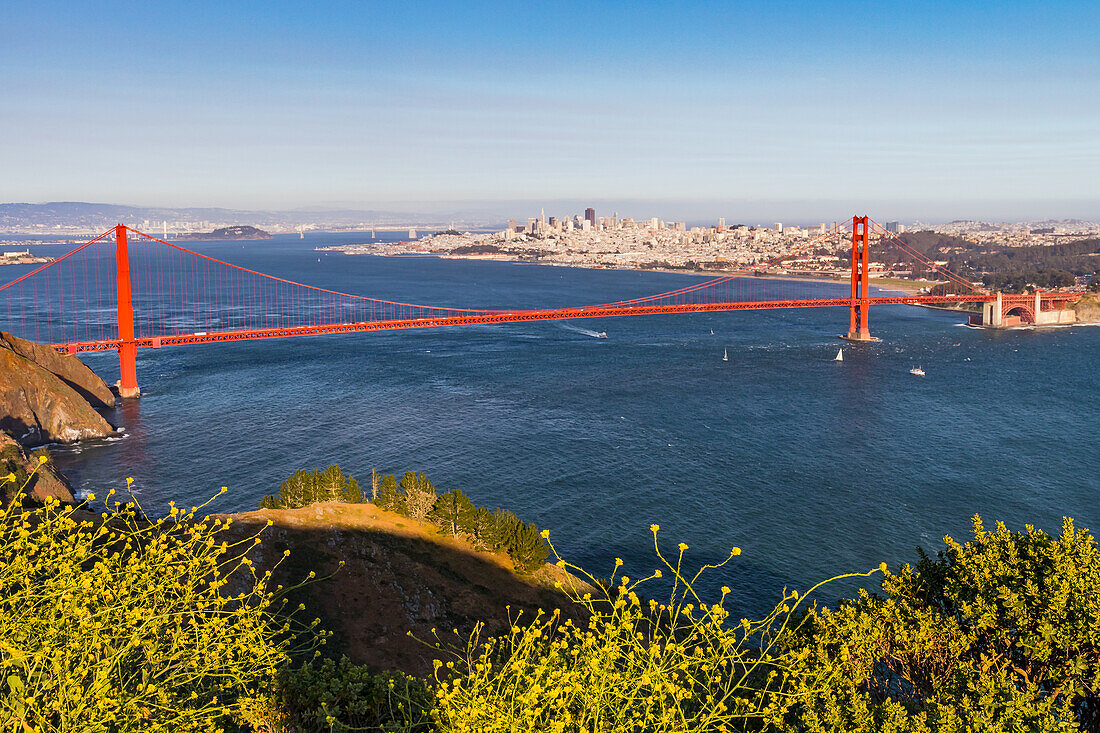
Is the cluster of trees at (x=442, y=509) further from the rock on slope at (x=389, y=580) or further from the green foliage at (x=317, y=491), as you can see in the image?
the rock on slope at (x=389, y=580)

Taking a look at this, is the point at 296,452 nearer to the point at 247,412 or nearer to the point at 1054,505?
the point at 247,412

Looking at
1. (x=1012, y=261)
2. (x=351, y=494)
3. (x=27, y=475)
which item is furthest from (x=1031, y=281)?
(x=27, y=475)

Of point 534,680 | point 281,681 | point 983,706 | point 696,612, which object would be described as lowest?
point 696,612

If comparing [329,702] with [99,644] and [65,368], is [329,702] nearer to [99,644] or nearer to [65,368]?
[99,644]

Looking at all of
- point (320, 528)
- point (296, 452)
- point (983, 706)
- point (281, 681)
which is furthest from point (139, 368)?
point (983, 706)

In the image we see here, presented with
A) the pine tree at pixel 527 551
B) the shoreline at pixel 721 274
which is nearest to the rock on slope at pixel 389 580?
the pine tree at pixel 527 551

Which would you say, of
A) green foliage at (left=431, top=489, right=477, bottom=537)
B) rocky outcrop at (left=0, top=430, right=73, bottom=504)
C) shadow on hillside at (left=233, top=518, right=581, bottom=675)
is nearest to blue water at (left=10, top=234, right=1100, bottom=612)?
rocky outcrop at (left=0, top=430, right=73, bottom=504)
